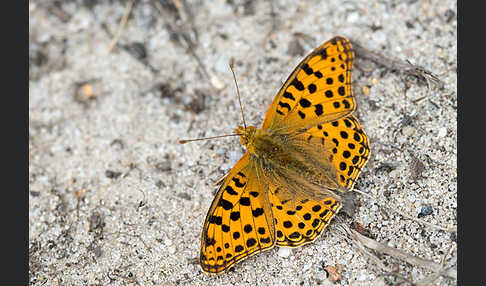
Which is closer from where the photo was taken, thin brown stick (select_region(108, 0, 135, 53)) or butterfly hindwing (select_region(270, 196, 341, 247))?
butterfly hindwing (select_region(270, 196, 341, 247))

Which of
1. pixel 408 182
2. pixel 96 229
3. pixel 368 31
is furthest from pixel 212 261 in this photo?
pixel 368 31

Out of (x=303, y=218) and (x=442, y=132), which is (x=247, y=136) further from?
(x=442, y=132)

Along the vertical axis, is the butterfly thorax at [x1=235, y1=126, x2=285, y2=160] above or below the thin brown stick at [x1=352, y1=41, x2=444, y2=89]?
below

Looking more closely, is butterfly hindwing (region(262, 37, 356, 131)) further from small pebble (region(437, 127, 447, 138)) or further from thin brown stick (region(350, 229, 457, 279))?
thin brown stick (region(350, 229, 457, 279))

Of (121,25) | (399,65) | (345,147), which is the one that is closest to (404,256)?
(345,147)

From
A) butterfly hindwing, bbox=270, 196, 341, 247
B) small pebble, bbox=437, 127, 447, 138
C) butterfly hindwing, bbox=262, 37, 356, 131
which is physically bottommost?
butterfly hindwing, bbox=270, 196, 341, 247

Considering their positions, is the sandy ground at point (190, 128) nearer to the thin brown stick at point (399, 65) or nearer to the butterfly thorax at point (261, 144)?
the thin brown stick at point (399, 65)

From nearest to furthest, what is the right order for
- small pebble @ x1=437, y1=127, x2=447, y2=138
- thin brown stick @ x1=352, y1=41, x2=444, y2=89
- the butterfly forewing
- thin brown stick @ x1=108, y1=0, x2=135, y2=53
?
the butterfly forewing < small pebble @ x1=437, y1=127, x2=447, y2=138 < thin brown stick @ x1=352, y1=41, x2=444, y2=89 < thin brown stick @ x1=108, y1=0, x2=135, y2=53

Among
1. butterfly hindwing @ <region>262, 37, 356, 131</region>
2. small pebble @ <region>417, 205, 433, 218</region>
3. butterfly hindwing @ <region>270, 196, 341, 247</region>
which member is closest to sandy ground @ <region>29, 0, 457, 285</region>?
small pebble @ <region>417, 205, 433, 218</region>

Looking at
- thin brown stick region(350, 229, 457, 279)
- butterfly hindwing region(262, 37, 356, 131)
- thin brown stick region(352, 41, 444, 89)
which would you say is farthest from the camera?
thin brown stick region(352, 41, 444, 89)
